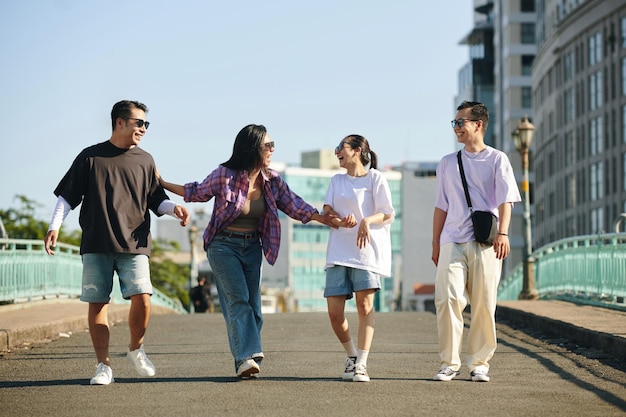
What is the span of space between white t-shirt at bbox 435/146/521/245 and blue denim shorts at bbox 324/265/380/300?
0.59 m

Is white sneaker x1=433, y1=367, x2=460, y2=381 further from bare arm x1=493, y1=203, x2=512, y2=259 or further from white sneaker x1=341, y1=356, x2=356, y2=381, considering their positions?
bare arm x1=493, y1=203, x2=512, y2=259

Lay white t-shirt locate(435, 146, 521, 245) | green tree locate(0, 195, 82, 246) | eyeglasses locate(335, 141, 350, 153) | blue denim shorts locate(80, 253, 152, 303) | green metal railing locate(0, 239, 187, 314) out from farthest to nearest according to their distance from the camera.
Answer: green tree locate(0, 195, 82, 246) < green metal railing locate(0, 239, 187, 314) < eyeglasses locate(335, 141, 350, 153) < white t-shirt locate(435, 146, 521, 245) < blue denim shorts locate(80, 253, 152, 303)

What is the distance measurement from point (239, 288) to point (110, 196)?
3.85ft

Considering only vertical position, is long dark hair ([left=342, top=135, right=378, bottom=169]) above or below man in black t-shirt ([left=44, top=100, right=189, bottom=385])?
above

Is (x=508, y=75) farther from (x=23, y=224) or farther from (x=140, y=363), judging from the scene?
(x=140, y=363)

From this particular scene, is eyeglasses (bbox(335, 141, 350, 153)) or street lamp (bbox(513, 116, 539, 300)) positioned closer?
eyeglasses (bbox(335, 141, 350, 153))

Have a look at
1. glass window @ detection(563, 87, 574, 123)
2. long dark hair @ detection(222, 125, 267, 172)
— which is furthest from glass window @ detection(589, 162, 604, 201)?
long dark hair @ detection(222, 125, 267, 172)

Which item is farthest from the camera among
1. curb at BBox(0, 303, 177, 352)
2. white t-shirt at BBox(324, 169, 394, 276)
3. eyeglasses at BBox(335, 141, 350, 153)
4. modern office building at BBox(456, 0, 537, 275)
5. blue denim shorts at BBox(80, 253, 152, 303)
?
modern office building at BBox(456, 0, 537, 275)

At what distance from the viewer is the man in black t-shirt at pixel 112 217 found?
31.0 ft

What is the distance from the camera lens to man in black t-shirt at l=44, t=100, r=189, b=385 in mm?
9438

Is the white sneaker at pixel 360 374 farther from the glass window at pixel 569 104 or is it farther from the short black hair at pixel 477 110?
the glass window at pixel 569 104

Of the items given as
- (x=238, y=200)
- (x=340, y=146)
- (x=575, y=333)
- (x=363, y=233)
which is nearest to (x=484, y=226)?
(x=363, y=233)

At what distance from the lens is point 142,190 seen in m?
9.62

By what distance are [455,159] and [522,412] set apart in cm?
249
